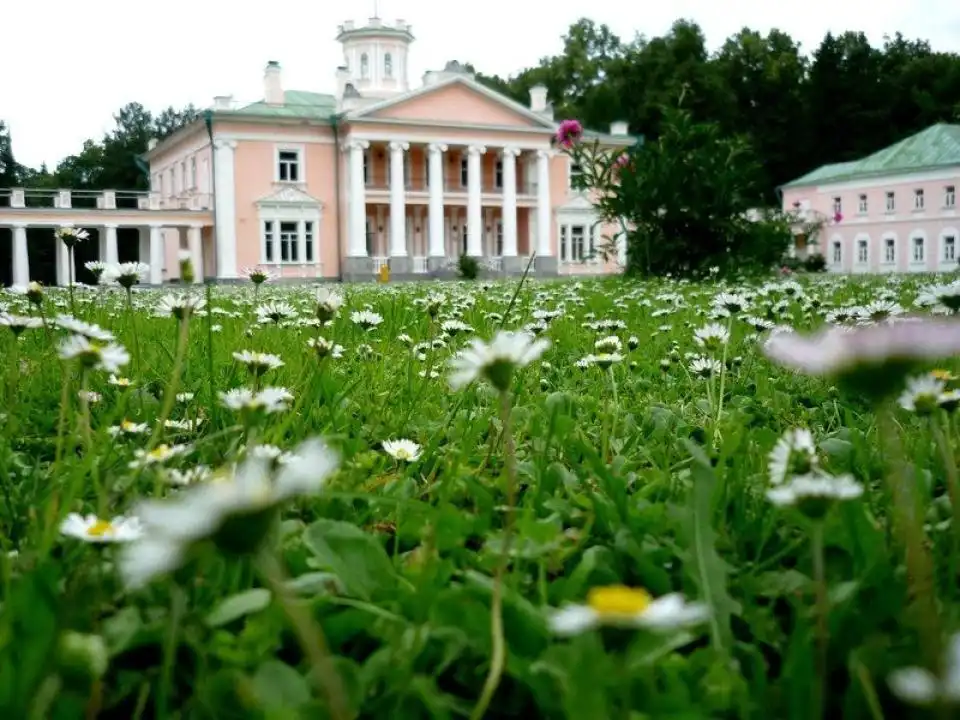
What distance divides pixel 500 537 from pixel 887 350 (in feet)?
2.18

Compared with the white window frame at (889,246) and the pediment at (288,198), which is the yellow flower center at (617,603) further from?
the white window frame at (889,246)

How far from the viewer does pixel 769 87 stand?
1916 inches

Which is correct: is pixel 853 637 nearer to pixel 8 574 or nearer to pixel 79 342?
pixel 8 574

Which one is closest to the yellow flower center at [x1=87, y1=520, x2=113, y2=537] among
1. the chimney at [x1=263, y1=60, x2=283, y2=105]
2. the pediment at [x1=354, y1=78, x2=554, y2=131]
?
the pediment at [x1=354, y1=78, x2=554, y2=131]

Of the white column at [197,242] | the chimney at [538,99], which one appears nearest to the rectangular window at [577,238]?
the chimney at [538,99]

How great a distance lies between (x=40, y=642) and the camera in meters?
0.72

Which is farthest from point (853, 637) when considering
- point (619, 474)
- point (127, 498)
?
point (127, 498)

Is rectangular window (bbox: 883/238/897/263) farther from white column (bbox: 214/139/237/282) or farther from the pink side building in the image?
white column (bbox: 214/139/237/282)

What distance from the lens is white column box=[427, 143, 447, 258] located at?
114ft

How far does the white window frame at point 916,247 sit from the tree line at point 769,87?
7790 mm

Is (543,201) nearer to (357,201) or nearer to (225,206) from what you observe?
(357,201)

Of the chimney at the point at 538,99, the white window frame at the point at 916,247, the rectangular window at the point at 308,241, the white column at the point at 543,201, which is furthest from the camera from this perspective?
the white window frame at the point at 916,247

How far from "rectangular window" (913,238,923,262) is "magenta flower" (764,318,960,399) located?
46.5 meters

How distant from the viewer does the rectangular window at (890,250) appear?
4347 cm
